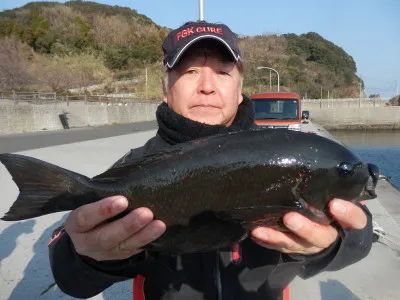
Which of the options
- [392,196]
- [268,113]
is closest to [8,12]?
[268,113]

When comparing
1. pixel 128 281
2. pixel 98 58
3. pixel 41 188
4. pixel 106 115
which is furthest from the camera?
pixel 98 58

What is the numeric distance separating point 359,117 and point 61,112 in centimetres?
4123

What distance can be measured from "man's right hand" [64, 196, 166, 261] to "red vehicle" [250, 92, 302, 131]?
1240 cm

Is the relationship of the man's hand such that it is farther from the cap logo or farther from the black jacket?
the cap logo

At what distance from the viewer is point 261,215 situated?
1703 millimetres

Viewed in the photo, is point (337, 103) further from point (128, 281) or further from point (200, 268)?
point (200, 268)

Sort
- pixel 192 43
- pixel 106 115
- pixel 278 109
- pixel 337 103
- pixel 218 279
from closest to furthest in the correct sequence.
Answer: pixel 218 279 → pixel 192 43 → pixel 278 109 → pixel 106 115 → pixel 337 103

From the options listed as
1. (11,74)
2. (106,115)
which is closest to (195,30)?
(106,115)

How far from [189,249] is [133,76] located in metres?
73.8

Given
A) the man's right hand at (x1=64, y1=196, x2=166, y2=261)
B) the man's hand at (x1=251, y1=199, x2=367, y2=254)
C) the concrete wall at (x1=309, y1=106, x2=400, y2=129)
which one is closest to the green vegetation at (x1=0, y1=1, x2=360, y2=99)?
the concrete wall at (x1=309, y1=106, x2=400, y2=129)

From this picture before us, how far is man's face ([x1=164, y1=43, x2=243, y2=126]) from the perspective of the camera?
2.14 m

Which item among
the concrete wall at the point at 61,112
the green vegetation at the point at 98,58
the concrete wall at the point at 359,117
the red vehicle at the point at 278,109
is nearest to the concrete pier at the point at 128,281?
the red vehicle at the point at 278,109

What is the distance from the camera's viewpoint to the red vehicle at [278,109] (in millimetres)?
13957

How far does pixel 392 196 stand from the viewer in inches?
317
